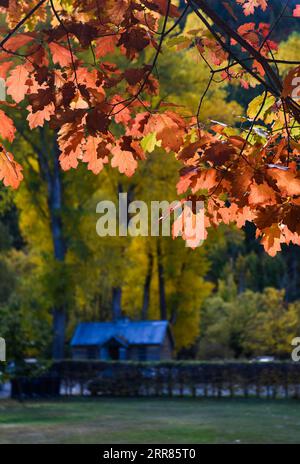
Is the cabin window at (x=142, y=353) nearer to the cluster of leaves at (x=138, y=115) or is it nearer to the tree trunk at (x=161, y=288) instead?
the tree trunk at (x=161, y=288)

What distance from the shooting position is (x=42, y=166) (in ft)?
107

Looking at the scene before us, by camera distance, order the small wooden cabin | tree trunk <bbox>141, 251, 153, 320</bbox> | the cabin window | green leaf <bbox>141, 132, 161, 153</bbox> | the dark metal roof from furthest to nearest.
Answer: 1. tree trunk <bbox>141, 251, 153, 320</bbox>
2. the cabin window
3. the small wooden cabin
4. the dark metal roof
5. green leaf <bbox>141, 132, 161, 153</bbox>

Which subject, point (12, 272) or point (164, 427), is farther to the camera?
point (12, 272)

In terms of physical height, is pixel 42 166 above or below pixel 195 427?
above

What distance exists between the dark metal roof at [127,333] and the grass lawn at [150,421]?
6987mm

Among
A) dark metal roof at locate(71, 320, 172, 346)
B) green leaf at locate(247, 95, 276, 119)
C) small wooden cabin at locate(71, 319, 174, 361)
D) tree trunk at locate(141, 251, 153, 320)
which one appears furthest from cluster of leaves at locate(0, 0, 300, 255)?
tree trunk at locate(141, 251, 153, 320)

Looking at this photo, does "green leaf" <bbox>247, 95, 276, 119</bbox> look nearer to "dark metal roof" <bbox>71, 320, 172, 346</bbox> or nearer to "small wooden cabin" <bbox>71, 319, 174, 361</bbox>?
"dark metal roof" <bbox>71, 320, 172, 346</bbox>

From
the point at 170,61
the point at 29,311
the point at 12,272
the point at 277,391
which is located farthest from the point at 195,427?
the point at 12,272

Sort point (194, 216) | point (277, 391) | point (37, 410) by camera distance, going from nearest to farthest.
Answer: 1. point (194, 216)
2. point (37, 410)
3. point (277, 391)

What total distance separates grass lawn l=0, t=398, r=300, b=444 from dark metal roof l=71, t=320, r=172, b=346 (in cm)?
699

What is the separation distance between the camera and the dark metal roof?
3622 centimetres

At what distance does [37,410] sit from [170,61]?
1489 cm

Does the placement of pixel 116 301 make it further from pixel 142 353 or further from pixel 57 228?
pixel 57 228

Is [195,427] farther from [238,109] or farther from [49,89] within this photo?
[238,109]
